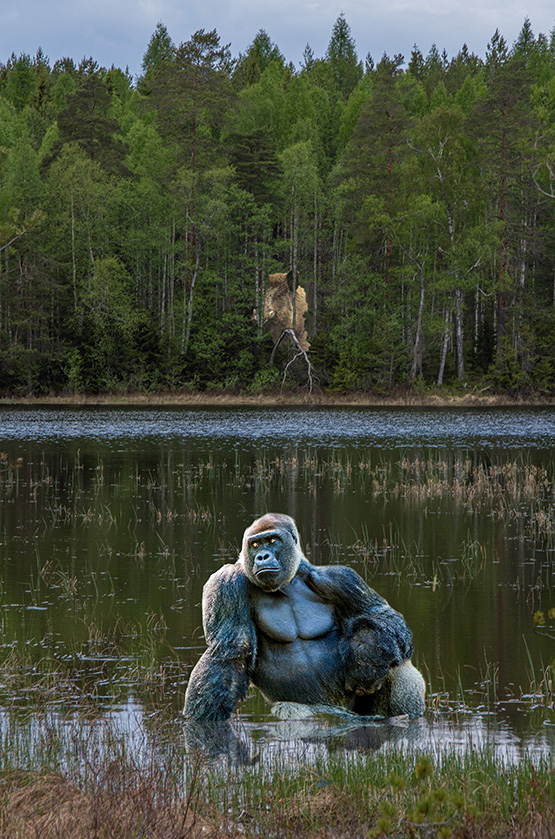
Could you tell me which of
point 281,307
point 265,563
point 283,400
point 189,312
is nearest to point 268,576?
point 265,563

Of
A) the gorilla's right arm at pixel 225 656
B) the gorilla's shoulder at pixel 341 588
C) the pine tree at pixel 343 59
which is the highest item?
the pine tree at pixel 343 59

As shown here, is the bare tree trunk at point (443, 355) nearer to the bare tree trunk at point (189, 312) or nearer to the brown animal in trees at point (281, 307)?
the brown animal in trees at point (281, 307)

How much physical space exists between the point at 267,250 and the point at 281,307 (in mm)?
3394

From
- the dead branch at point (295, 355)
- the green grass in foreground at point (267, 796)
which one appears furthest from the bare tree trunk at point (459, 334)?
the green grass in foreground at point (267, 796)

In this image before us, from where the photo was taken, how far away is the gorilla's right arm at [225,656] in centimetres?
544

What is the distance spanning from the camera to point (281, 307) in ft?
190

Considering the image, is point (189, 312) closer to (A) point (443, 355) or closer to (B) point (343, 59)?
(A) point (443, 355)

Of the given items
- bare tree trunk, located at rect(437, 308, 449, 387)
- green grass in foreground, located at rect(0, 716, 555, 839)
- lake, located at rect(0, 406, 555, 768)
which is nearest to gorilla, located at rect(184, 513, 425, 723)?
lake, located at rect(0, 406, 555, 768)

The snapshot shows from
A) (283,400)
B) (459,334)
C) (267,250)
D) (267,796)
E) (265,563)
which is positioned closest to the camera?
(267,796)

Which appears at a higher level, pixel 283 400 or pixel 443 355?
pixel 443 355

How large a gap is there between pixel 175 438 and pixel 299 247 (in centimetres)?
2801

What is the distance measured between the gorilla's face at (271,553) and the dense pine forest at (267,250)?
46320mm

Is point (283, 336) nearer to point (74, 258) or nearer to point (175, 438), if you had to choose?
point (74, 258)

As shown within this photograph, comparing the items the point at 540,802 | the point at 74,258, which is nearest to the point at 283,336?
the point at 74,258
